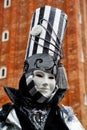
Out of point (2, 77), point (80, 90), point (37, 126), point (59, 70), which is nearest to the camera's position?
point (37, 126)

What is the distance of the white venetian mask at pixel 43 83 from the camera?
9.71 ft

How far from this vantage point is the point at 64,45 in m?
21.3

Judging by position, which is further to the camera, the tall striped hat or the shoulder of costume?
the tall striped hat

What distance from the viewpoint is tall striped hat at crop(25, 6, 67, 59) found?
9.81ft

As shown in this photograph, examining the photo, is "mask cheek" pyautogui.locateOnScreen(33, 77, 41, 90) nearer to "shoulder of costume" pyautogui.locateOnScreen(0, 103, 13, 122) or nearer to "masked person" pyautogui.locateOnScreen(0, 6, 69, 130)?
"masked person" pyautogui.locateOnScreen(0, 6, 69, 130)

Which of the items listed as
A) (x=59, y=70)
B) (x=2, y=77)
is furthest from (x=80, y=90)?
(x=59, y=70)

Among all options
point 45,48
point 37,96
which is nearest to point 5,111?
point 37,96

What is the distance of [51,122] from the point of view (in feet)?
9.72

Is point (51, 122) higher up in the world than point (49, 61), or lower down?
lower down

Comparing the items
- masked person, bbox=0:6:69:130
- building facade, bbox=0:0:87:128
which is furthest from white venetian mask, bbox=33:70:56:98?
building facade, bbox=0:0:87:128

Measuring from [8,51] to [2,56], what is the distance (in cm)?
40

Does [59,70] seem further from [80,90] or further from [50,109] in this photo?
[80,90]

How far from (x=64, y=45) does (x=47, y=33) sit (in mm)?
18309

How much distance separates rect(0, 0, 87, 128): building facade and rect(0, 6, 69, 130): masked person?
53.3 ft
